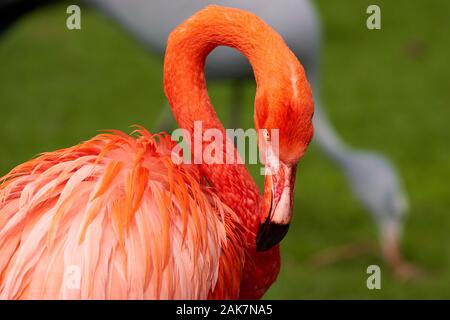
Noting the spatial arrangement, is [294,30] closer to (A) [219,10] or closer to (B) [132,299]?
(A) [219,10]

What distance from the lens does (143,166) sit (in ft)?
8.66

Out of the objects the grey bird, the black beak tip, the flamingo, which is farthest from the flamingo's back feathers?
the grey bird

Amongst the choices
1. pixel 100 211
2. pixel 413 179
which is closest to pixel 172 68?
pixel 100 211

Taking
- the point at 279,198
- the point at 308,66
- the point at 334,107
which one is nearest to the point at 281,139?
the point at 279,198

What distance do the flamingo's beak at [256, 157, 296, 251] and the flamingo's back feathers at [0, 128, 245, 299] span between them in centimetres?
19

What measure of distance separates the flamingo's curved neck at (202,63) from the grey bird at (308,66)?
6.41 ft

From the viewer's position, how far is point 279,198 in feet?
8.22

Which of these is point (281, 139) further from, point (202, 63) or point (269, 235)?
point (202, 63)

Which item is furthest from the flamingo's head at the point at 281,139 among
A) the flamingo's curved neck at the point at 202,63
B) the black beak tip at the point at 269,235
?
the flamingo's curved neck at the point at 202,63

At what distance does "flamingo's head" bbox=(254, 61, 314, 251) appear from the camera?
2443 mm

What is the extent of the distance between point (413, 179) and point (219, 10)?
13.0 feet

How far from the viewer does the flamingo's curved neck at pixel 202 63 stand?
2.67 meters

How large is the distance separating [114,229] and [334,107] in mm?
5253

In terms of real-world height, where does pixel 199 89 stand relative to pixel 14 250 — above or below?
above
